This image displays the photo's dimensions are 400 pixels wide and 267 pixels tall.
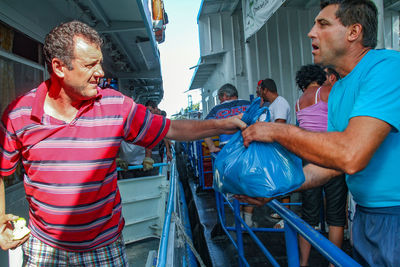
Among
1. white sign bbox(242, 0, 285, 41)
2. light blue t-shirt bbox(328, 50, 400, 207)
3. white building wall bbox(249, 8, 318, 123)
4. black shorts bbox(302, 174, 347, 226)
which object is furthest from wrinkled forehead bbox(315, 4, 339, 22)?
white building wall bbox(249, 8, 318, 123)

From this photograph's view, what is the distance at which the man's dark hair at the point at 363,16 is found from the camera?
1358mm

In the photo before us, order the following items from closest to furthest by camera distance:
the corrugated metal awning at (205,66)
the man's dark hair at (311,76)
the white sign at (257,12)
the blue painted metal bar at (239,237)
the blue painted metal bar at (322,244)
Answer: the blue painted metal bar at (322,244), the blue painted metal bar at (239,237), the man's dark hair at (311,76), the white sign at (257,12), the corrugated metal awning at (205,66)

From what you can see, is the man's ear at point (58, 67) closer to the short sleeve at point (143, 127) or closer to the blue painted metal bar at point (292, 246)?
the short sleeve at point (143, 127)

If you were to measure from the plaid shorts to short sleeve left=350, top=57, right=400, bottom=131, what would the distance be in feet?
5.08

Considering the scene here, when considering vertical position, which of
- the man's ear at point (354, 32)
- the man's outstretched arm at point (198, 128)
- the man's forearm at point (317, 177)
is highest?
the man's ear at point (354, 32)

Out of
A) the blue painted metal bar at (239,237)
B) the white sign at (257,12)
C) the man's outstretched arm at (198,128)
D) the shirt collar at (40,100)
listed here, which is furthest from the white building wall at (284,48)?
the shirt collar at (40,100)

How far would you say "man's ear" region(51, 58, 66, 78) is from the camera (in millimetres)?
1569

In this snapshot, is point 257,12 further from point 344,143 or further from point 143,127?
point 344,143

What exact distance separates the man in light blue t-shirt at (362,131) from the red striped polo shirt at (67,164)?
33.2 inches

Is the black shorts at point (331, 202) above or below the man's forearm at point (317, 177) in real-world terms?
below

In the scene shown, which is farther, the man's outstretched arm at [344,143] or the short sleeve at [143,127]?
the short sleeve at [143,127]

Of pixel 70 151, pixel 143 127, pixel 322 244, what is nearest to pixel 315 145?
pixel 322 244

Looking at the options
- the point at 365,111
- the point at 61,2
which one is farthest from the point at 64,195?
the point at 61,2

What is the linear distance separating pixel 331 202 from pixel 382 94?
184 centimetres
